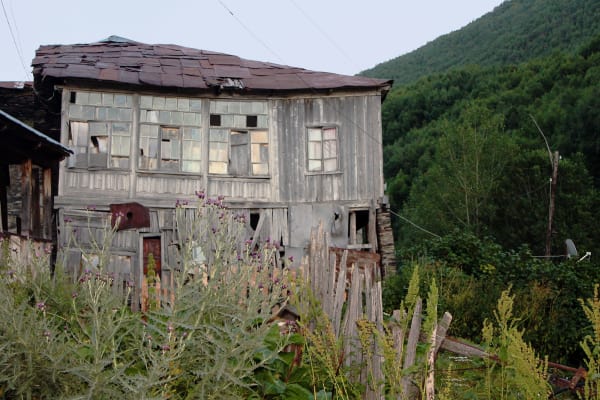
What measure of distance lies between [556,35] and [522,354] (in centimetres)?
5863

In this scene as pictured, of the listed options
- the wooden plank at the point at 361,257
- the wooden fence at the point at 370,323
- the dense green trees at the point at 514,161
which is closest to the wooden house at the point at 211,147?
the wooden plank at the point at 361,257

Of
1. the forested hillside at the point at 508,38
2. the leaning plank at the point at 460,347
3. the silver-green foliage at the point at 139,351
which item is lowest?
the leaning plank at the point at 460,347

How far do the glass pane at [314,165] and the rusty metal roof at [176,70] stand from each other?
1.72 m

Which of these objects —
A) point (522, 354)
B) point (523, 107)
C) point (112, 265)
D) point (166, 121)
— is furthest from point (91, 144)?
point (523, 107)

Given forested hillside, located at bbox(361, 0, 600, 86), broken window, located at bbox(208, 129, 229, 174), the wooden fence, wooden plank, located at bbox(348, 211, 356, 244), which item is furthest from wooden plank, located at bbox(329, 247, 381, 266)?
forested hillside, located at bbox(361, 0, 600, 86)

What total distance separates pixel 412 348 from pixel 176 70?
1347cm

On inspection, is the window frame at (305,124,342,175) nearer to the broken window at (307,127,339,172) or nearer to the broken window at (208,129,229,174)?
the broken window at (307,127,339,172)

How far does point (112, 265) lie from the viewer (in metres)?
15.2

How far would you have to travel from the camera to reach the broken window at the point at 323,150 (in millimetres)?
16141

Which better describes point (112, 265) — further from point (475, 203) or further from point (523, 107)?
point (523, 107)

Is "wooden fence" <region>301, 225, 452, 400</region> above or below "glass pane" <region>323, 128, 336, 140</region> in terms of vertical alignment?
below

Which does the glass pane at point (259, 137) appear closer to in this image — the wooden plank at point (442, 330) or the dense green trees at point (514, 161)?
the wooden plank at point (442, 330)

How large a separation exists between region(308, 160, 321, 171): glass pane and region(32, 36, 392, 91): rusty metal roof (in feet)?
5.65

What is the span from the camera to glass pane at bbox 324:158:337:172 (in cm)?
1612
